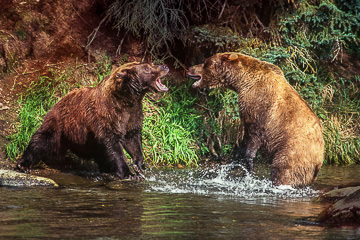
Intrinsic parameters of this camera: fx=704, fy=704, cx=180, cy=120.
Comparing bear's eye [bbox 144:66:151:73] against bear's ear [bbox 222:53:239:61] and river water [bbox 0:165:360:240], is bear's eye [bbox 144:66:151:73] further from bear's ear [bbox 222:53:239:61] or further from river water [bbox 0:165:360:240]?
river water [bbox 0:165:360:240]

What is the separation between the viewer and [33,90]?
1160 cm

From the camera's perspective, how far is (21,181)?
8.64m

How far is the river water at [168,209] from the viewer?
19.6ft

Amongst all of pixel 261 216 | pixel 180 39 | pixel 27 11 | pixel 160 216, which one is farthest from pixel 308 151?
pixel 27 11

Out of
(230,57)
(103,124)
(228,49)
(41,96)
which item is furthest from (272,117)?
(41,96)

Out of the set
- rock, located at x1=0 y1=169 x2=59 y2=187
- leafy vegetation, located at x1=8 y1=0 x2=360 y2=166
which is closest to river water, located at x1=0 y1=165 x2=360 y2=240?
rock, located at x1=0 y1=169 x2=59 y2=187

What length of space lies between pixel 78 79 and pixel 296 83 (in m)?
3.72

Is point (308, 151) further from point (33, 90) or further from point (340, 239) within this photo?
point (33, 90)

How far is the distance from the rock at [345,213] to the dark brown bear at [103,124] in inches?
146

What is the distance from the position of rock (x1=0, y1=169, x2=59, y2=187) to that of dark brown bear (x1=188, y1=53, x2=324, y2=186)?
106 inches

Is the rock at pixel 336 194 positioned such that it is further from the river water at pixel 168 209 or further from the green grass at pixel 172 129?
the green grass at pixel 172 129

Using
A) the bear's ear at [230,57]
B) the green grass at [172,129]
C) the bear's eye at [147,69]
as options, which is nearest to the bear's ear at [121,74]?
the bear's eye at [147,69]

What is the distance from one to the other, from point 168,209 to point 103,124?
8.73 feet

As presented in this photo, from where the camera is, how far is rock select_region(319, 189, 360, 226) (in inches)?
244
